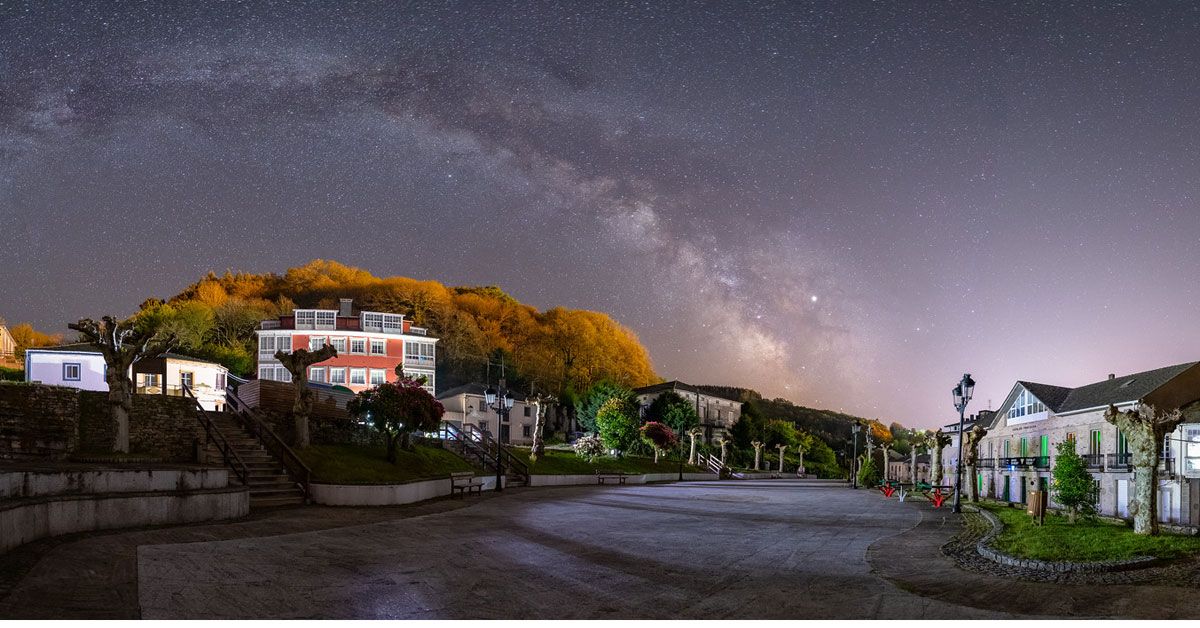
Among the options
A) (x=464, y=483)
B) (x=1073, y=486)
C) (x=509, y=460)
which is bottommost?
(x=509, y=460)

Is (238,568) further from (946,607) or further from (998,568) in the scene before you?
(998,568)

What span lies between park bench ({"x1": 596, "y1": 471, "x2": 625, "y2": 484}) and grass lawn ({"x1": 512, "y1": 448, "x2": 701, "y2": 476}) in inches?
19.2

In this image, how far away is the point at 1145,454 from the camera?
50.9 feet

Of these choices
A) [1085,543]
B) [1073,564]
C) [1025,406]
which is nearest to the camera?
[1073,564]

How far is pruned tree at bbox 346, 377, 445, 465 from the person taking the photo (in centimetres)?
2548

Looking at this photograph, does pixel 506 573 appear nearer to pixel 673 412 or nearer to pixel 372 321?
pixel 372 321

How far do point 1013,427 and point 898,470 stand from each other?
67344 millimetres

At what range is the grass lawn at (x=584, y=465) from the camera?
3678cm

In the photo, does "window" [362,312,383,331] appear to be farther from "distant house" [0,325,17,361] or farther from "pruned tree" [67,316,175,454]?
"pruned tree" [67,316,175,454]

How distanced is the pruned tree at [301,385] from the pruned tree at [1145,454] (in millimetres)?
20665

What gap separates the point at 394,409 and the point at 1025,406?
3262 centimetres

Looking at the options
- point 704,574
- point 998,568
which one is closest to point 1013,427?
point 998,568

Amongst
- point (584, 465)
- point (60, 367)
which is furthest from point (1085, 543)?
point (60, 367)

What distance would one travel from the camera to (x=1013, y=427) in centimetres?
4181
